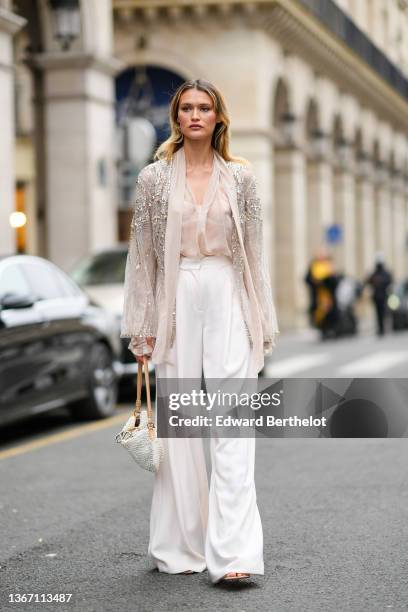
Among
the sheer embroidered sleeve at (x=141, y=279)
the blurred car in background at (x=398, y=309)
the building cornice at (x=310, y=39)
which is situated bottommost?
the blurred car in background at (x=398, y=309)

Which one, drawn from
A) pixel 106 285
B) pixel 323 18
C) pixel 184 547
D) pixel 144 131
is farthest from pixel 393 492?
pixel 323 18

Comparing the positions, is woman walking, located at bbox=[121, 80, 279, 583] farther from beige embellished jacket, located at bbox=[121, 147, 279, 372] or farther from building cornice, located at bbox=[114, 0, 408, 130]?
building cornice, located at bbox=[114, 0, 408, 130]

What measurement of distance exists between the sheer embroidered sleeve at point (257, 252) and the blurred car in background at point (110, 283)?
7103mm

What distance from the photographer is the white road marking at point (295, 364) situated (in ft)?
55.6

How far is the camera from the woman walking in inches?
207

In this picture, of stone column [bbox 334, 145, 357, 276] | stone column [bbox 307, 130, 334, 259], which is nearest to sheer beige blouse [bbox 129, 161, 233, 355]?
stone column [bbox 307, 130, 334, 259]

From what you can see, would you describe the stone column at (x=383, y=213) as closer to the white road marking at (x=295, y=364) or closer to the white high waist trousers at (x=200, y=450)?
the white road marking at (x=295, y=364)

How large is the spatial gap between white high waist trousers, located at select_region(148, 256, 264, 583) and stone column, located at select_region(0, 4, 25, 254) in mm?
11778

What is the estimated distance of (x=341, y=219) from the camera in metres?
37.6

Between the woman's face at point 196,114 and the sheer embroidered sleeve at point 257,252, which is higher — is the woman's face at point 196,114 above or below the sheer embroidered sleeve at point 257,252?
above

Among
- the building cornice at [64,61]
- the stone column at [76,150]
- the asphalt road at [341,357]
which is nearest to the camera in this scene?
the asphalt road at [341,357]

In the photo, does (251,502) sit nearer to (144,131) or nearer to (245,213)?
(245,213)

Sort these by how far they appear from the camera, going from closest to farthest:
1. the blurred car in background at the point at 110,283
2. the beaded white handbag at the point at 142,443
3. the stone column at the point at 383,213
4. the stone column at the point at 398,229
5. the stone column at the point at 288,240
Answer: the beaded white handbag at the point at 142,443 < the blurred car in background at the point at 110,283 < the stone column at the point at 288,240 < the stone column at the point at 383,213 < the stone column at the point at 398,229

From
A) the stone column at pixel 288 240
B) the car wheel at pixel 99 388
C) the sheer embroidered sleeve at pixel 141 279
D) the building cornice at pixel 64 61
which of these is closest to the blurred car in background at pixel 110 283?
the car wheel at pixel 99 388
